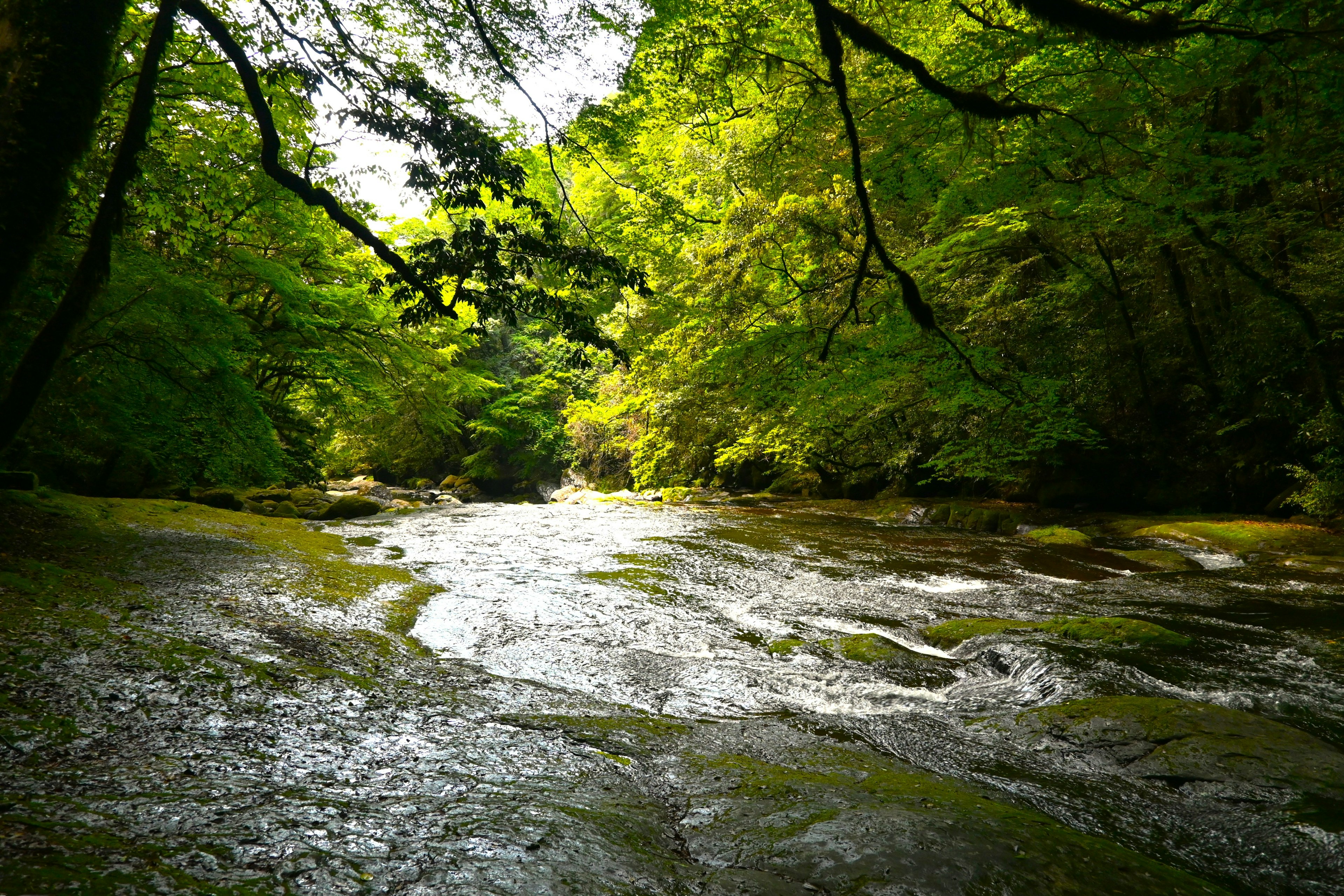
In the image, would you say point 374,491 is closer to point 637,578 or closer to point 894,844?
point 637,578

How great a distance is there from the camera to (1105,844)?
7.75 ft

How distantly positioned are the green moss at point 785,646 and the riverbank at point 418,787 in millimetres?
1303

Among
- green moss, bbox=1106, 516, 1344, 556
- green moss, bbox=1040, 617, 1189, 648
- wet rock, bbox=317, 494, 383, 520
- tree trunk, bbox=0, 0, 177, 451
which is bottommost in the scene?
wet rock, bbox=317, 494, 383, 520

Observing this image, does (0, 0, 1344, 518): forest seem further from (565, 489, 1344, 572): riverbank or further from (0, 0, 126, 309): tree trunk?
(565, 489, 1344, 572): riverbank

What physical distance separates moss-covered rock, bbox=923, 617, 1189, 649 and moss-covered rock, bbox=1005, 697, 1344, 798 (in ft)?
4.02

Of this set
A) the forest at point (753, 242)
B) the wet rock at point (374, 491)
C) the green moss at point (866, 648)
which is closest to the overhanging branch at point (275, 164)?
the forest at point (753, 242)

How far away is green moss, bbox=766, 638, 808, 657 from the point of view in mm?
5188

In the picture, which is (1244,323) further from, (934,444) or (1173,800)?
(1173,800)

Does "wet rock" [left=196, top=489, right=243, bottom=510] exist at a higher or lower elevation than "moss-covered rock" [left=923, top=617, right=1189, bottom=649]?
lower

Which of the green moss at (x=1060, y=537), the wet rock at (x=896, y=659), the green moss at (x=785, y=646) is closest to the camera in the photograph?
the wet rock at (x=896, y=659)

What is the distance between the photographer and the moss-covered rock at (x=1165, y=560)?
339 inches

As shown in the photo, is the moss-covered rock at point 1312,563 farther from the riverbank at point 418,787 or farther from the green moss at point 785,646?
the green moss at point 785,646

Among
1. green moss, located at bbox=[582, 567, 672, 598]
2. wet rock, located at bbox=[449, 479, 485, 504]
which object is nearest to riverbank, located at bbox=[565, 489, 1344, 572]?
green moss, located at bbox=[582, 567, 672, 598]

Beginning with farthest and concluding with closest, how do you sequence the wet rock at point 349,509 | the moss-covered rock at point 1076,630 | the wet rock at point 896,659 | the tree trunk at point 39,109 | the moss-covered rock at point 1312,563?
the wet rock at point 349,509 < the moss-covered rock at point 1312,563 < the moss-covered rock at point 1076,630 < the wet rock at point 896,659 < the tree trunk at point 39,109
